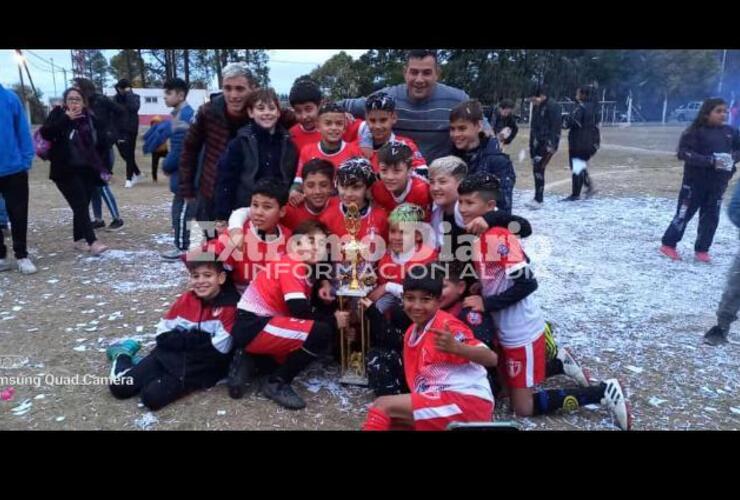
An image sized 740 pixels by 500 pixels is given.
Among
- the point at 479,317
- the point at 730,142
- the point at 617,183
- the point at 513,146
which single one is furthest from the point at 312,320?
the point at 513,146

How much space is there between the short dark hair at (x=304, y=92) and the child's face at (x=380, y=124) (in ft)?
1.55

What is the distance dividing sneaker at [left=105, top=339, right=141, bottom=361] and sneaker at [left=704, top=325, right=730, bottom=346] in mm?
4057

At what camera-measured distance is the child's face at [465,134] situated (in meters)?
3.56

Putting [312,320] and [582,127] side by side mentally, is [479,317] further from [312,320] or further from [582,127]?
[582,127]

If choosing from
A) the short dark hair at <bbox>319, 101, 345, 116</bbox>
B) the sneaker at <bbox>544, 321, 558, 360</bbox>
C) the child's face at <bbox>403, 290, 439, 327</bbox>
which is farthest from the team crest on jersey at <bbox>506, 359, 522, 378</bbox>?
the short dark hair at <bbox>319, 101, 345, 116</bbox>

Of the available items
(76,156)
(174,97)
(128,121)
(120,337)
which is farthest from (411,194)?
(128,121)

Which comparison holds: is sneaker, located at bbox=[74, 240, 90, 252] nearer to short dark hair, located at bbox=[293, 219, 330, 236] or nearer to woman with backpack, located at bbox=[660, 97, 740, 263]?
short dark hair, located at bbox=[293, 219, 330, 236]

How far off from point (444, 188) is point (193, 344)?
181 centimetres

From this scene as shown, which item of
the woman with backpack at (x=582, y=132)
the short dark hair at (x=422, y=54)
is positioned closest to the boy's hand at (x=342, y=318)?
the short dark hair at (x=422, y=54)

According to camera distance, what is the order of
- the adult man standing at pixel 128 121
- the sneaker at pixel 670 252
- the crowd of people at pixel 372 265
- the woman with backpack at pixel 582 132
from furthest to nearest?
the adult man standing at pixel 128 121 → the woman with backpack at pixel 582 132 → the sneaker at pixel 670 252 → the crowd of people at pixel 372 265

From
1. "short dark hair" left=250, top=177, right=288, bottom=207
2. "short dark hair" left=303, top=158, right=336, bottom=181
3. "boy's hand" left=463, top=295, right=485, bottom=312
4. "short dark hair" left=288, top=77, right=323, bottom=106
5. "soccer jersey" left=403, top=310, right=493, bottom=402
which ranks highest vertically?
"short dark hair" left=288, top=77, right=323, bottom=106

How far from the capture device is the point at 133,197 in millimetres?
10055

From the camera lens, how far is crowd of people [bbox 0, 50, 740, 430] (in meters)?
2.85

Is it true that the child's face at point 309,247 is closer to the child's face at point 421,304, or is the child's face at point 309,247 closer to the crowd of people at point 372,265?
the crowd of people at point 372,265
